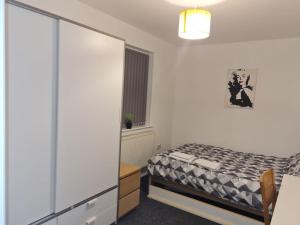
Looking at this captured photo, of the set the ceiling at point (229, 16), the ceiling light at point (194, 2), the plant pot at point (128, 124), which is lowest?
the plant pot at point (128, 124)

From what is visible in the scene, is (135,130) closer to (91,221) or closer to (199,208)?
(199,208)

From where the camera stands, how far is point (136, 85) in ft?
11.9

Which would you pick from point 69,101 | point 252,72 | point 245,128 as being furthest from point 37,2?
point 245,128

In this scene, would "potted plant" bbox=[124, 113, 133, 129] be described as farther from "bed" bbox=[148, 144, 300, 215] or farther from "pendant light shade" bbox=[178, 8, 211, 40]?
"pendant light shade" bbox=[178, 8, 211, 40]

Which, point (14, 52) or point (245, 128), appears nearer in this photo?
point (14, 52)

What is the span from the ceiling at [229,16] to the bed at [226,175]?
1.72 meters

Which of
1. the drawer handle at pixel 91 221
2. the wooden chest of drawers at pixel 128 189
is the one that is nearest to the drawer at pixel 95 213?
the drawer handle at pixel 91 221

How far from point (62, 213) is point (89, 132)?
0.72 m

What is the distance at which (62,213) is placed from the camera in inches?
74.2

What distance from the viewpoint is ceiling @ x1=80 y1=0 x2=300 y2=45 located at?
7.43ft

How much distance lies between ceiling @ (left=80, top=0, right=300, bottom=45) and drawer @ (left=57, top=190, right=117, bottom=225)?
2.06 m

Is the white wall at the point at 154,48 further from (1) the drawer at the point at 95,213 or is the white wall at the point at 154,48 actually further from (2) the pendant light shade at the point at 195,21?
(1) the drawer at the point at 95,213

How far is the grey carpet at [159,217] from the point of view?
256cm

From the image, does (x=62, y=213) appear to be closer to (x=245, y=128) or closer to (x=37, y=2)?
(x=37, y=2)
